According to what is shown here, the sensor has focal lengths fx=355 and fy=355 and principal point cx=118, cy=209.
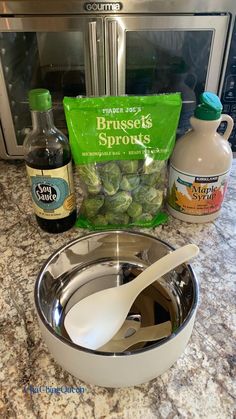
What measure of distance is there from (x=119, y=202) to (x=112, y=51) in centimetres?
30

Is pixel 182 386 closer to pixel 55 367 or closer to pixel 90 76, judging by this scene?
pixel 55 367

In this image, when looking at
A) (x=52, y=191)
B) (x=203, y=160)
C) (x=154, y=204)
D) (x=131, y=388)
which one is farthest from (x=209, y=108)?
(x=131, y=388)

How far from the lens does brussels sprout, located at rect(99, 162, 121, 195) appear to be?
0.59m

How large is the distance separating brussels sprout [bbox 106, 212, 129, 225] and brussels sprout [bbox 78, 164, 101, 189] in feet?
0.19

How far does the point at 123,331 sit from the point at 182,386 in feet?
0.32

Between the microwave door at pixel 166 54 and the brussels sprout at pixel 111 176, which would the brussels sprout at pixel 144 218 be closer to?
the brussels sprout at pixel 111 176

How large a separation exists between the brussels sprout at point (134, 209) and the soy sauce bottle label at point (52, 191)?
0.10 meters

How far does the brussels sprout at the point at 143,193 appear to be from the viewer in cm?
61

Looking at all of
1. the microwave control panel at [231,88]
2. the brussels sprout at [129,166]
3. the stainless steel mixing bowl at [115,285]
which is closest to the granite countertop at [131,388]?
the stainless steel mixing bowl at [115,285]

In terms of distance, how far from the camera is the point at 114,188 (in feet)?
1.96

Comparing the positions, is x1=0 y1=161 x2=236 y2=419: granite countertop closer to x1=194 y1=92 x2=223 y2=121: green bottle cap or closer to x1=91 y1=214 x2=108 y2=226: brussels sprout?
x1=91 y1=214 x2=108 y2=226: brussels sprout

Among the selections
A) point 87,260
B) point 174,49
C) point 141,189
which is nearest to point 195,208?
point 141,189

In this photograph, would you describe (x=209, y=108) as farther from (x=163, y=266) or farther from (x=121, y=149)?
(x=163, y=266)

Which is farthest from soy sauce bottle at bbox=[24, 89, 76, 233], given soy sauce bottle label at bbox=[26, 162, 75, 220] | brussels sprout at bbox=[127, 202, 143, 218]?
brussels sprout at bbox=[127, 202, 143, 218]
